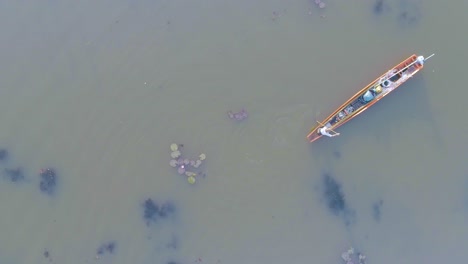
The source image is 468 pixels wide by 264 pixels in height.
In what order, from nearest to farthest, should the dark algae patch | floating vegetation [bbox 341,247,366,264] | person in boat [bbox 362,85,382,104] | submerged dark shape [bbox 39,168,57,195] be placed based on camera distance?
person in boat [bbox 362,85,382,104]
floating vegetation [bbox 341,247,366,264]
the dark algae patch
submerged dark shape [bbox 39,168,57,195]

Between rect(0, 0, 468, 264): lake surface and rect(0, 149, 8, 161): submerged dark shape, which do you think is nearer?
rect(0, 0, 468, 264): lake surface

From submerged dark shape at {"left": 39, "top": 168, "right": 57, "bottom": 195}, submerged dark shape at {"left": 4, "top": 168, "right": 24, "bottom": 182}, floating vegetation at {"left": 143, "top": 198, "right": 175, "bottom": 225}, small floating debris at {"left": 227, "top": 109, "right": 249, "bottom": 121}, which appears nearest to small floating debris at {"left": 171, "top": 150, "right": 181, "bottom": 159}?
floating vegetation at {"left": 143, "top": 198, "right": 175, "bottom": 225}

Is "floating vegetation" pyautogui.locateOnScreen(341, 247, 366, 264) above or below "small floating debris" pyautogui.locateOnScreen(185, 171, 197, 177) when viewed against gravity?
below

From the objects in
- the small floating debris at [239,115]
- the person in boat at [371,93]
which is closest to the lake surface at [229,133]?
the small floating debris at [239,115]

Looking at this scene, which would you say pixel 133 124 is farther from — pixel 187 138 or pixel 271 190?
pixel 271 190

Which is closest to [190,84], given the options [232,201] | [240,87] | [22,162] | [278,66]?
[240,87]

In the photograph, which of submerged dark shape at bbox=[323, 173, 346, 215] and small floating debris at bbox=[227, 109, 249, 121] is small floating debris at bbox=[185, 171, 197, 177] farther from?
submerged dark shape at bbox=[323, 173, 346, 215]

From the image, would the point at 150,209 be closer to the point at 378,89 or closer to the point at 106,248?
the point at 106,248

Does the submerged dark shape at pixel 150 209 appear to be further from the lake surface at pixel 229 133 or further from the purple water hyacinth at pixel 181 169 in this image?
the purple water hyacinth at pixel 181 169
